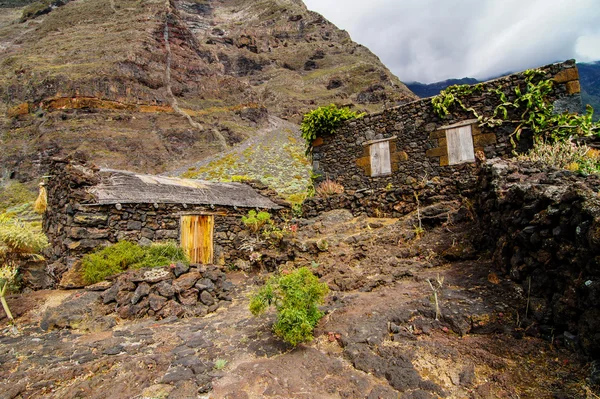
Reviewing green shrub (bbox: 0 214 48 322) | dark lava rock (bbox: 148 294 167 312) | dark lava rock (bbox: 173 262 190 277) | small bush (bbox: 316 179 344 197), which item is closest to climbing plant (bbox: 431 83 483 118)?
small bush (bbox: 316 179 344 197)

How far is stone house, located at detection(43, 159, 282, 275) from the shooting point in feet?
32.7

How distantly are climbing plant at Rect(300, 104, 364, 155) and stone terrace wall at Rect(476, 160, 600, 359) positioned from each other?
9.23 m

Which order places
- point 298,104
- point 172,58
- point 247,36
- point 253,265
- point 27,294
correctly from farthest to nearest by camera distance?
point 247,36
point 298,104
point 172,58
point 253,265
point 27,294

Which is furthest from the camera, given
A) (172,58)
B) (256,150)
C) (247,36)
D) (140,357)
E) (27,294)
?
(247,36)

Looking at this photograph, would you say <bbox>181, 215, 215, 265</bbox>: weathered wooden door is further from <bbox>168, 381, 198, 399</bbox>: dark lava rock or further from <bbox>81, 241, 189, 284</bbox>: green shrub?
<bbox>168, 381, 198, 399</bbox>: dark lava rock

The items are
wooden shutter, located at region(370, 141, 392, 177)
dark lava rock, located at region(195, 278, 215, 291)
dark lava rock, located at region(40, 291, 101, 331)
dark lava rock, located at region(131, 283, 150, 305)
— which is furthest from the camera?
wooden shutter, located at region(370, 141, 392, 177)

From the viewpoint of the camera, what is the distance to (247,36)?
104438mm

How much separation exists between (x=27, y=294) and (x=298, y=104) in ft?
236

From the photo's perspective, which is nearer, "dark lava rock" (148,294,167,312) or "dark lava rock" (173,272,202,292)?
"dark lava rock" (148,294,167,312)

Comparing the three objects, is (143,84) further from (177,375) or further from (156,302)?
(177,375)

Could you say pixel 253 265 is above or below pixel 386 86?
below

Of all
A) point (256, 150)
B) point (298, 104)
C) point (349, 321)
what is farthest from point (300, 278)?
point (298, 104)

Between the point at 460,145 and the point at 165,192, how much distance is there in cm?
1147

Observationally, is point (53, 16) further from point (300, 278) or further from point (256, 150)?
point (300, 278)
